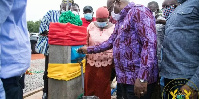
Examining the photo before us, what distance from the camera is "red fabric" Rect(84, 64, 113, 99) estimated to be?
382cm

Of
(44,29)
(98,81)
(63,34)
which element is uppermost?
(44,29)

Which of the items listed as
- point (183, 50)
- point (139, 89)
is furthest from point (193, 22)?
point (139, 89)

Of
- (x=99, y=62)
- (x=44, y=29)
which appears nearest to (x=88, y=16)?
(x=44, y=29)

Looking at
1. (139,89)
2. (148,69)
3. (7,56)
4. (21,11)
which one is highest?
(21,11)

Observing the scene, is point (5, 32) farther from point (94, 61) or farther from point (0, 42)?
point (94, 61)

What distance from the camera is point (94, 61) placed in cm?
378

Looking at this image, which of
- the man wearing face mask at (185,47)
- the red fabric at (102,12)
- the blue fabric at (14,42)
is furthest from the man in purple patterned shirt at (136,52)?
the red fabric at (102,12)

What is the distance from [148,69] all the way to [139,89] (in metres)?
0.21

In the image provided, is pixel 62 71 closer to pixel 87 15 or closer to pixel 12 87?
pixel 12 87

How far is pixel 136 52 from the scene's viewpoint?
2.15 m

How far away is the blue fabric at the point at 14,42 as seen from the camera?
1438 mm

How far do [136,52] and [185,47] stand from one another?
22.3 inches

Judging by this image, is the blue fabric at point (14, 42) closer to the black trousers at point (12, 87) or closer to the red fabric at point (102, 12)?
the black trousers at point (12, 87)

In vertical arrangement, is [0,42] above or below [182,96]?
above
